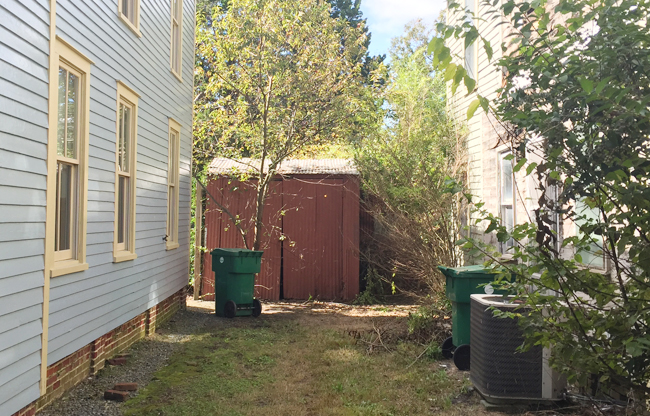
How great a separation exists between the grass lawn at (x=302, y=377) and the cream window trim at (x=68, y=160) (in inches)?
60.0

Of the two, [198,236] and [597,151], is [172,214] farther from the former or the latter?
[597,151]

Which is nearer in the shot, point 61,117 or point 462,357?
point 61,117

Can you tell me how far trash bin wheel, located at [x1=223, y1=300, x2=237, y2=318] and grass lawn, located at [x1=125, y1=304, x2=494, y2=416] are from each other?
676 mm

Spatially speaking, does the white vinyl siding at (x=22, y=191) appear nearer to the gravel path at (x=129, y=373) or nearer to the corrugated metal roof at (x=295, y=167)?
the gravel path at (x=129, y=373)

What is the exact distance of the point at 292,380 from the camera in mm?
6406

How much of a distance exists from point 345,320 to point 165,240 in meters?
Answer: 3.55

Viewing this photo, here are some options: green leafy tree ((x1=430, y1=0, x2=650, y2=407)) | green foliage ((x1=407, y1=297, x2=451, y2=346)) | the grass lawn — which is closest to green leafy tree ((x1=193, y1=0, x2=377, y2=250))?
the grass lawn

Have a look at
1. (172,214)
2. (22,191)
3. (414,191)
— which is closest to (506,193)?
(414,191)

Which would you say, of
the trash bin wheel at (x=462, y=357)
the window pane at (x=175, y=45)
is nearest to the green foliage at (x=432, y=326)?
the trash bin wheel at (x=462, y=357)

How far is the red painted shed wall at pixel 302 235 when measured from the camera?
Answer: 41.4 ft

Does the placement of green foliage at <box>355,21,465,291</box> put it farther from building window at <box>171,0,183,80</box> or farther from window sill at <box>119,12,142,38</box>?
window sill at <box>119,12,142,38</box>

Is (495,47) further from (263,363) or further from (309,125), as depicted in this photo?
(263,363)

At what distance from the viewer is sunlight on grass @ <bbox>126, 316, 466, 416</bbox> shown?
5.34 m

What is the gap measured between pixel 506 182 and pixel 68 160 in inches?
256
